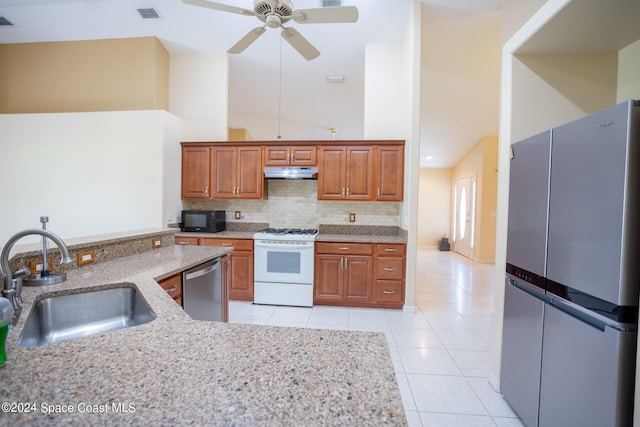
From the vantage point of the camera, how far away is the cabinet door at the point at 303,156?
372 cm

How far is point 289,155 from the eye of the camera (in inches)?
148

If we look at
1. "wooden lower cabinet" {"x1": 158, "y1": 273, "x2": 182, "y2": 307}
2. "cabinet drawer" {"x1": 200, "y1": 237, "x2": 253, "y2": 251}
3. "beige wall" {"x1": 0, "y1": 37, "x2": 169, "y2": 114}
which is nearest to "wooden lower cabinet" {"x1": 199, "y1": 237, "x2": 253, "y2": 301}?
"cabinet drawer" {"x1": 200, "y1": 237, "x2": 253, "y2": 251}

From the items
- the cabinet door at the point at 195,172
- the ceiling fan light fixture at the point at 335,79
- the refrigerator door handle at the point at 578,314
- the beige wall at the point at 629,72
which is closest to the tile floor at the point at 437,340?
the refrigerator door handle at the point at 578,314

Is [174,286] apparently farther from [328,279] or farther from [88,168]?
[88,168]

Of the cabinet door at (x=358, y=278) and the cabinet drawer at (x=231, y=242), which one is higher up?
the cabinet drawer at (x=231, y=242)

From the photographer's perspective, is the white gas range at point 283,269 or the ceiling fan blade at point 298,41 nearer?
the ceiling fan blade at point 298,41

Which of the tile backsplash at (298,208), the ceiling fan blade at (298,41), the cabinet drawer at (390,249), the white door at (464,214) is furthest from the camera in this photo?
the white door at (464,214)

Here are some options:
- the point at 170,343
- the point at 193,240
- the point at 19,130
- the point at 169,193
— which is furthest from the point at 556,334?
the point at 19,130

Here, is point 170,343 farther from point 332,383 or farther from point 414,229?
point 414,229

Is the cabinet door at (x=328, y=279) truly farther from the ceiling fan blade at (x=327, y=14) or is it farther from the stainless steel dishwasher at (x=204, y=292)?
the ceiling fan blade at (x=327, y=14)

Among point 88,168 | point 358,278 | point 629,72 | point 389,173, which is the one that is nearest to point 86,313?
point 358,278

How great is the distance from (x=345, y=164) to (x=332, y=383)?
3205 millimetres

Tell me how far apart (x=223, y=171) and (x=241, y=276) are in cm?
149

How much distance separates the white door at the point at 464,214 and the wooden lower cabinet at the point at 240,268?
568 cm
